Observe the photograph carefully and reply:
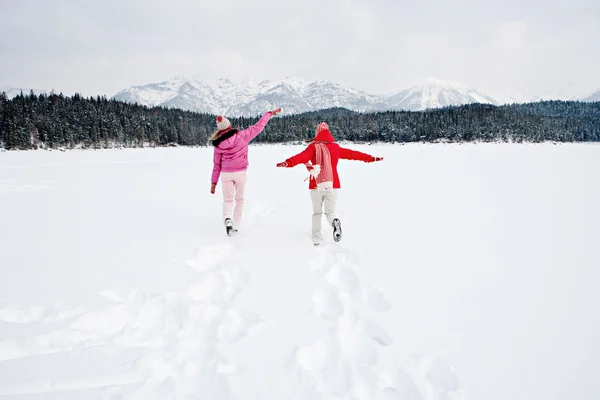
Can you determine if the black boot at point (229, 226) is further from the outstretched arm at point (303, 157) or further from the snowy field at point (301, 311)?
the outstretched arm at point (303, 157)

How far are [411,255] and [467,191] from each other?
7795 millimetres

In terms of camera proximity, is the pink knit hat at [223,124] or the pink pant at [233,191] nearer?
the pink knit hat at [223,124]

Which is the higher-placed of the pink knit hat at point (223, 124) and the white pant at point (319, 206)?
the pink knit hat at point (223, 124)

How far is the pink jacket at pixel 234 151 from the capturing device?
631cm

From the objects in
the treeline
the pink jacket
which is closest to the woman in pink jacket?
the pink jacket

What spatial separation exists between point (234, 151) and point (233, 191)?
0.84 m

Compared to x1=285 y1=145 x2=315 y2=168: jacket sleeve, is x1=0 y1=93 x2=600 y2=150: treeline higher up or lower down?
higher up

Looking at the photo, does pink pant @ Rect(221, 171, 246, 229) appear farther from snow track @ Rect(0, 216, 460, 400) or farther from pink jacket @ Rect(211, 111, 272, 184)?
snow track @ Rect(0, 216, 460, 400)

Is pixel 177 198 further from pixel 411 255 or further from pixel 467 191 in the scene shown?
pixel 467 191

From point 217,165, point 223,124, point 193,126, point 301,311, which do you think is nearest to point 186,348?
point 301,311

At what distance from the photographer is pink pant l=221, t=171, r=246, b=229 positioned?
6543 millimetres

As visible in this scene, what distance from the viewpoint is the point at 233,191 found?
6.69 m

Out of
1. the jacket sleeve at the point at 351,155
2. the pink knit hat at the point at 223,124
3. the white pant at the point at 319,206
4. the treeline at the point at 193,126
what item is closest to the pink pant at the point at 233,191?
the pink knit hat at the point at 223,124

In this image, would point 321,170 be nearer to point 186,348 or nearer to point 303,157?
point 303,157
